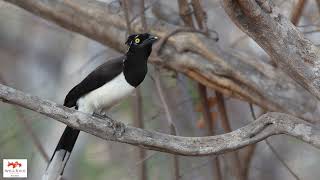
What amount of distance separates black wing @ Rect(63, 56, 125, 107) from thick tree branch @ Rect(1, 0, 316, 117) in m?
0.86

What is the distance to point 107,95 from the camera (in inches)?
121

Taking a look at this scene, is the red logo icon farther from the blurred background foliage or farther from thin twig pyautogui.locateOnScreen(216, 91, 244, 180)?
thin twig pyautogui.locateOnScreen(216, 91, 244, 180)

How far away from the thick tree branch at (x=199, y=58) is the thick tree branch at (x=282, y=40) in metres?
1.04

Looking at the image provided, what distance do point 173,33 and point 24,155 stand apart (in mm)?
1826

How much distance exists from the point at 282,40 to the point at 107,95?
90 centimetres

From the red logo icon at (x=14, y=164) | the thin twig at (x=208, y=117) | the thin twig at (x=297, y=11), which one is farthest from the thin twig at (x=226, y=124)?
the red logo icon at (x=14, y=164)

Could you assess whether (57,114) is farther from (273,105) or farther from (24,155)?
(24,155)

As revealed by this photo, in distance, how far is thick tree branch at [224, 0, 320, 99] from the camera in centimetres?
257

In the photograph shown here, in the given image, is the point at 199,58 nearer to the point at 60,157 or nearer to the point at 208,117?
the point at 208,117

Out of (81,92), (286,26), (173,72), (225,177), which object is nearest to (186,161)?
(225,177)

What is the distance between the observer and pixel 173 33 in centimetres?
400

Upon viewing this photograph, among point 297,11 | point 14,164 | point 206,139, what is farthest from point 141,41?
point 14,164

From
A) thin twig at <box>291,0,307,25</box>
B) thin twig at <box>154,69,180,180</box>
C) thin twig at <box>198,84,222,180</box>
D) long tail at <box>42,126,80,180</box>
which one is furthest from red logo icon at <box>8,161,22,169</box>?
thin twig at <box>291,0,307,25</box>

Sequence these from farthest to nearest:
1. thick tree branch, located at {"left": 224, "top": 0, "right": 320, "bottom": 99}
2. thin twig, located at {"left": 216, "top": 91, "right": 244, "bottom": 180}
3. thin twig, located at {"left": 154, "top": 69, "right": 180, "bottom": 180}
Answer: thin twig, located at {"left": 216, "top": 91, "right": 244, "bottom": 180} → thin twig, located at {"left": 154, "top": 69, "right": 180, "bottom": 180} → thick tree branch, located at {"left": 224, "top": 0, "right": 320, "bottom": 99}
